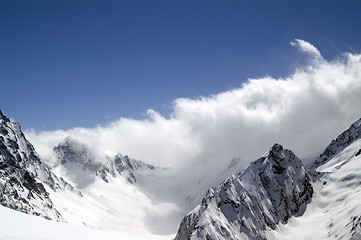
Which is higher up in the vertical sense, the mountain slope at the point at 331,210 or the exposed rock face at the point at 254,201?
the exposed rock face at the point at 254,201

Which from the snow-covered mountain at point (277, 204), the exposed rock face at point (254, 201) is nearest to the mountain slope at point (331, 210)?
the snow-covered mountain at point (277, 204)

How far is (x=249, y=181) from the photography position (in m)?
186

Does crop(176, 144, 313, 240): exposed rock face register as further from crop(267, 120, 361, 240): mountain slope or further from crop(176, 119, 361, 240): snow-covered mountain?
crop(267, 120, 361, 240): mountain slope

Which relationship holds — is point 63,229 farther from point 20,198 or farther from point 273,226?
point 20,198

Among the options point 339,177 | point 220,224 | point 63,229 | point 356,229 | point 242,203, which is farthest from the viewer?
point 339,177

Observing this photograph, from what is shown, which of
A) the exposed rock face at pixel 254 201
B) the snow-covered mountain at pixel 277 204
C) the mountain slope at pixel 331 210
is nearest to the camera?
the mountain slope at pixel 331 210

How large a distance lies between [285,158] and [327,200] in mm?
34278

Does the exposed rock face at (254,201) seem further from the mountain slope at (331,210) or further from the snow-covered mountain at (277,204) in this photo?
the mountain slope at (331,210)

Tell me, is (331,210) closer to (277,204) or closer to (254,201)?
(277,204)

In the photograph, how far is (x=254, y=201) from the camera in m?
172

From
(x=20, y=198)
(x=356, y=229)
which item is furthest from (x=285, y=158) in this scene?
(x=20, y=198)

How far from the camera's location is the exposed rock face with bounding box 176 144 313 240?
490 ft

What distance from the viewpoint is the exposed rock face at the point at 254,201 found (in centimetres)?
14925

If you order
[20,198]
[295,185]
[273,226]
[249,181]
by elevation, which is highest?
[20,198]
